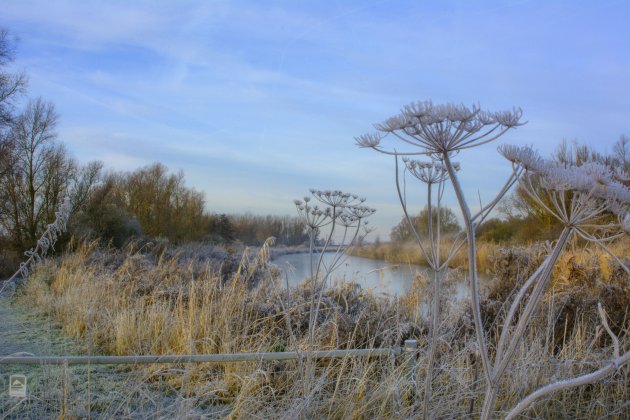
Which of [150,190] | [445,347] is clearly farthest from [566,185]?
[150,190]

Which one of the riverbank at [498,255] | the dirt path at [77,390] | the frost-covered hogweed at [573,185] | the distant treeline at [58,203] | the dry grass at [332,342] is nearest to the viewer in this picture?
the frost-covered hogweed at [573,185]

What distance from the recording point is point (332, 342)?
380cm

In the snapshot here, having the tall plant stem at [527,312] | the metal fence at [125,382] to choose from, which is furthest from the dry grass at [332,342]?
the tall plant stem at [527,312]

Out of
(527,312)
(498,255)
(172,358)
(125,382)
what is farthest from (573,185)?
(498,255)

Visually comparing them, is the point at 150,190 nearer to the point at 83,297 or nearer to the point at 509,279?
the point at 83,297

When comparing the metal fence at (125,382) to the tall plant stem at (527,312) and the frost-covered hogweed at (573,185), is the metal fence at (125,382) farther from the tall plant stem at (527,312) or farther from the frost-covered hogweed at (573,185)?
the frost-covered hogweed at (573,185)

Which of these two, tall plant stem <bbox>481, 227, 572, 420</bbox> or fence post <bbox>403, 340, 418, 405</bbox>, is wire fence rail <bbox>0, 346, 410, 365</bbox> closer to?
fence post <bbox>403, 340, 418, 405</bbox>

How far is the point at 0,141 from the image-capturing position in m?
16.7

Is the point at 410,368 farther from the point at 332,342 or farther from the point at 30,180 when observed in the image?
the point at 30,180

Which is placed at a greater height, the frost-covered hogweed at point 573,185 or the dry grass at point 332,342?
the frost-covered hogweed at point 573,185

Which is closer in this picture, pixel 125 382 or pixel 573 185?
pixel 573 185

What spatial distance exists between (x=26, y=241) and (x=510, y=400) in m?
14.4

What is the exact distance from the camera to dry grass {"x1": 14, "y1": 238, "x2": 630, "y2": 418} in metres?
2.91

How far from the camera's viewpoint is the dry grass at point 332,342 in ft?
9.56
